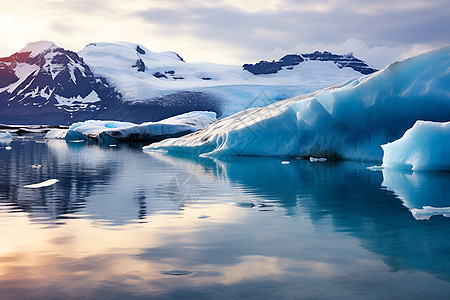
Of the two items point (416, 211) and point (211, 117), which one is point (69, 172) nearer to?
point (416, 211)

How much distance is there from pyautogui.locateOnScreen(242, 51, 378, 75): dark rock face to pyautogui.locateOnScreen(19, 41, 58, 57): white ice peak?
5225cm

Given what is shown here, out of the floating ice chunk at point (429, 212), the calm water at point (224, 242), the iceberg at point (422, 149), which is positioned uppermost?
the iceberg at point (422, 149)

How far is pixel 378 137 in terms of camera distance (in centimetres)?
1527

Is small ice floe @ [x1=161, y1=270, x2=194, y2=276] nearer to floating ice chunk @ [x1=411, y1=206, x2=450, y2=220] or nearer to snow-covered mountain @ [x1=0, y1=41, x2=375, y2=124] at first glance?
floating ice chunk @ [x1=411, y1=206, x2=450, y2=220]

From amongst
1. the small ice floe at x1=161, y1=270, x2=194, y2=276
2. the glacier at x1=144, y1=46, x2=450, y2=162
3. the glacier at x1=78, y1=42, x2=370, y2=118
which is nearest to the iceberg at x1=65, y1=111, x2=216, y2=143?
the glacier at x1=144, y1=46, x2=450, y2=162

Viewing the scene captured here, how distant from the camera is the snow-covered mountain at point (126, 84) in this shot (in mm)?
78625

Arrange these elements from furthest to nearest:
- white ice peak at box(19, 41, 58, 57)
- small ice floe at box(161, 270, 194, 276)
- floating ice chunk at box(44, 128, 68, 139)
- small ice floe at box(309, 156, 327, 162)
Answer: white ice peak at box(19, 41, 58, 57), floating ice chunk at box(44, 128, 68, 139), small ice floe at box(309, 156, 327, 162), small ice floe at box(161, 270, 194, 276)

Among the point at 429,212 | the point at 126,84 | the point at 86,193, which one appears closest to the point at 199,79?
the point at 126,84

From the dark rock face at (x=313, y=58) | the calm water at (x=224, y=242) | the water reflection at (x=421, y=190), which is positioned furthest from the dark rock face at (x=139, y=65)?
the calm water at (x=224, y=242)

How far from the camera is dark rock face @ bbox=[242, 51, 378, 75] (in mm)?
147375

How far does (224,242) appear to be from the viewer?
5270mm

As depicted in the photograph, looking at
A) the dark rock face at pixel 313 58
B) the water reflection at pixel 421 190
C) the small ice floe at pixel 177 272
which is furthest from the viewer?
the dark rock face at pixel 313 58

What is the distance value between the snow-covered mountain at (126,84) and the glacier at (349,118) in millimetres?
48339

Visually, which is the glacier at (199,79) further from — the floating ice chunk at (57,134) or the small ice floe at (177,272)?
the small ice floe at (177,272)
